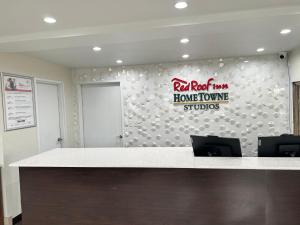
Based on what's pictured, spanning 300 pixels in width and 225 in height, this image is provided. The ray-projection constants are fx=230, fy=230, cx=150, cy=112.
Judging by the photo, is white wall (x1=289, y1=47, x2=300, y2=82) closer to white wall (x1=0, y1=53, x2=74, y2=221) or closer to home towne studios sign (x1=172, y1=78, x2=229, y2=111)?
home towne studios sign (x1=172, y1=78, x2=229, y2=111)

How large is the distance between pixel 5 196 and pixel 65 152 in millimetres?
1156

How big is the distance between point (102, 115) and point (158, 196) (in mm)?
2991

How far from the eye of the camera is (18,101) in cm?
332

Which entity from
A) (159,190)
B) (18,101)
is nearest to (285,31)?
(159,190)

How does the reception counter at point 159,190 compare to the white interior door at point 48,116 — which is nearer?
the reception counter at point 159,190

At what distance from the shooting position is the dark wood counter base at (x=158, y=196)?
77.8 inches

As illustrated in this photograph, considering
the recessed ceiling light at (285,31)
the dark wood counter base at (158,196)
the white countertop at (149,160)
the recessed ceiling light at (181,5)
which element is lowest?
the dark wood counter base at (158,196)

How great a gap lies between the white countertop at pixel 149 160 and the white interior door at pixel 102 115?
6.76ft

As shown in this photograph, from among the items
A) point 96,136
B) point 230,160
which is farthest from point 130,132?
point 230,160

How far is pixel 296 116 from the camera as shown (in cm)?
391

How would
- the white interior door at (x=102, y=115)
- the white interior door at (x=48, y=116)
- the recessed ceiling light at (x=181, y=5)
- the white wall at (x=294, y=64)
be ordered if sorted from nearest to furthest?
1. the recessed ceiling light at (x=181, y=5)
2. the white wall at (x=294, y=64)
3. the white interior door at (x=48, y=116)
4. the white interior door at (x=102, y=115)

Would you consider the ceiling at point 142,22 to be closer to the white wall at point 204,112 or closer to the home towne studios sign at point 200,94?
the white wall at point 204,112

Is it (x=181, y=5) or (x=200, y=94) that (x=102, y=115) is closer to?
(x=200, y=94)

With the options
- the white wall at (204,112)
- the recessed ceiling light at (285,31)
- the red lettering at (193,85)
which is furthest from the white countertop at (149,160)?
the red lettering at (193,85)
